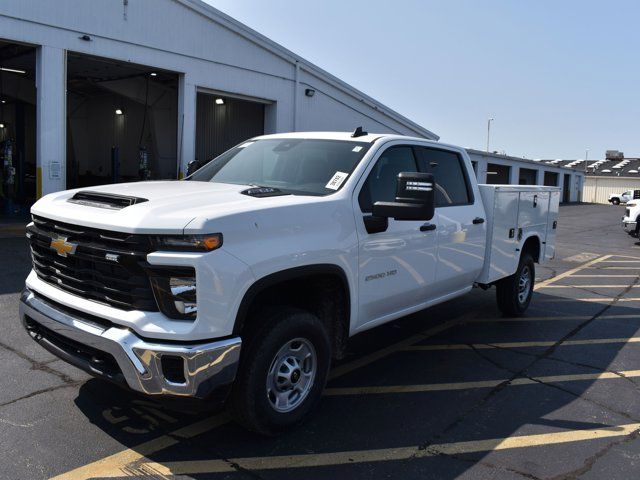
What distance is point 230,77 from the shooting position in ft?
56.5

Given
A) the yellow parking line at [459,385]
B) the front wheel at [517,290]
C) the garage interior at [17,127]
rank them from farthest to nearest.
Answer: the garage interior at [17,127] → the front wheel at [517,290] → the yellow parking line at [459,385]

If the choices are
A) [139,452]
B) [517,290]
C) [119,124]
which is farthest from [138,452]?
[119,124]

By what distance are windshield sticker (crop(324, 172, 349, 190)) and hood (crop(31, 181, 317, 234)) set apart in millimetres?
308

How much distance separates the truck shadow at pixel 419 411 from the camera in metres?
3.34

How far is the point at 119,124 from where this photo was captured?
89.4ft

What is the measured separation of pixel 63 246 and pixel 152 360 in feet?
3.41

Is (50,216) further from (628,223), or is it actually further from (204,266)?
(628,223)

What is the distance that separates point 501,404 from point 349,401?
47.1 inches

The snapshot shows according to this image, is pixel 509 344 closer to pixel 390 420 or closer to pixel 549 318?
pixel 549 318

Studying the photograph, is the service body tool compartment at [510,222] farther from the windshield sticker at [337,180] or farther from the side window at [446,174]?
the windshield sticker at [337,180]

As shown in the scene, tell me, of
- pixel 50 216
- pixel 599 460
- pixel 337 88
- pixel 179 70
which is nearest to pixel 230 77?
pixel 179 70

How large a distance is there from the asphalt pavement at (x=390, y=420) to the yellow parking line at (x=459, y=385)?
0.02 metres

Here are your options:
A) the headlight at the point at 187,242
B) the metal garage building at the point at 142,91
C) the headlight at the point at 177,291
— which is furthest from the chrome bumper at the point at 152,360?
the metal garage building at the point at 142,91

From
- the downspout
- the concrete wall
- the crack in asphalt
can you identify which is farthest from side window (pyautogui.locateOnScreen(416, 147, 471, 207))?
the concrete wall
